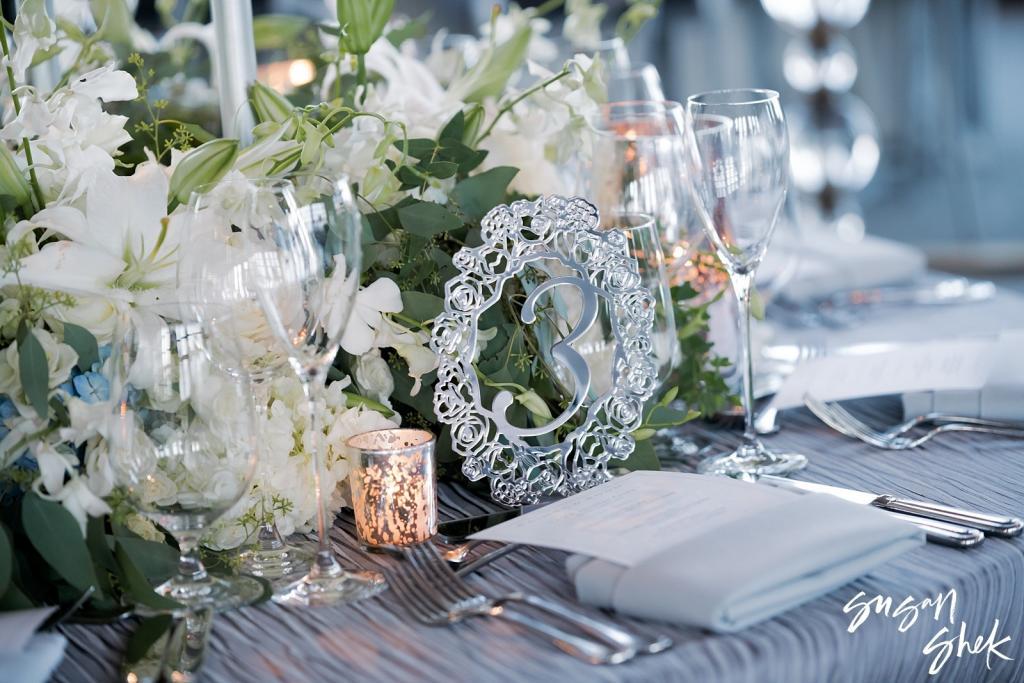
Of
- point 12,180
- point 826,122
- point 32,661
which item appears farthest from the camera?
point 826,122

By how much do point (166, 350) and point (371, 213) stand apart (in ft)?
0.99

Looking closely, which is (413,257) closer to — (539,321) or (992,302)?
(539,321)

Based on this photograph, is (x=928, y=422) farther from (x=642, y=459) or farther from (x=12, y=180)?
(x=12, y=180)

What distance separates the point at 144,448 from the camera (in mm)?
783

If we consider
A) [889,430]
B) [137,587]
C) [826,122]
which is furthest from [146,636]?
[826,122]

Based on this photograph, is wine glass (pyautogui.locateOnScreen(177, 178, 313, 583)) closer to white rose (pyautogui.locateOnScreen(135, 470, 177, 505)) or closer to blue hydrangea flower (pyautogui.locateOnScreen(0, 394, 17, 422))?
white rose (pyautogui.locateOnScreen(135, 470, 177, 505))

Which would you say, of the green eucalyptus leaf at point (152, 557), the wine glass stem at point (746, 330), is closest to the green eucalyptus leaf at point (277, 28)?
the wine glass stem at point (746, 330)

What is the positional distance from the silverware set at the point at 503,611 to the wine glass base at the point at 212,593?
0.10m

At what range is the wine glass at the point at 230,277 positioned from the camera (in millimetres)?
787

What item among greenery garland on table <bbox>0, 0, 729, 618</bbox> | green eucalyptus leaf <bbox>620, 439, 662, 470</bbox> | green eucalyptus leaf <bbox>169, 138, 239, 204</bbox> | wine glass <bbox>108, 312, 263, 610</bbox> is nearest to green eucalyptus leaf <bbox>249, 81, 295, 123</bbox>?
greenery garland on table <bbox>0, 0, 729, 618</bbox>

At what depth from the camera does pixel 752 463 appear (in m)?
1.03

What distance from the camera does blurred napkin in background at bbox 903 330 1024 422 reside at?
1103mm

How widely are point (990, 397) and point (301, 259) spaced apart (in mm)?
701

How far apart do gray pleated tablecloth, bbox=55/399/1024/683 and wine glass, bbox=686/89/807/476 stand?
0.23 meters
